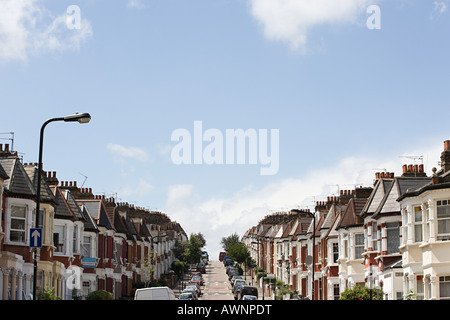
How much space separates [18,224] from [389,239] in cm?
2184

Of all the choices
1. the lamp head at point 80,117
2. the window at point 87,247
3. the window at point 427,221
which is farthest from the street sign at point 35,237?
the window at point 87,247

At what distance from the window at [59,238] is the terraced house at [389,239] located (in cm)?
1605

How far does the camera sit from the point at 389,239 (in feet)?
141

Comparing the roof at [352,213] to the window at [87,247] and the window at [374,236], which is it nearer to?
the window at [374,236]

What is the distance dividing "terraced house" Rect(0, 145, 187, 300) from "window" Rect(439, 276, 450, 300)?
20.5 meters

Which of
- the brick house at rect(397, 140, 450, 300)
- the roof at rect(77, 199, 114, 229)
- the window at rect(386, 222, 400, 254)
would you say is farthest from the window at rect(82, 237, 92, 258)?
the brick house at rect(397, 140, 450, 300)

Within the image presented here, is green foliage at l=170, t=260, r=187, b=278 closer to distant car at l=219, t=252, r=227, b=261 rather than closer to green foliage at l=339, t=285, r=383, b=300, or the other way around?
green foliage at l=339, t=285, r=383, b=300

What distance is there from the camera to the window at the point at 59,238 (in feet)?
152

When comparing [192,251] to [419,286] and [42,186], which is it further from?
[419,286]

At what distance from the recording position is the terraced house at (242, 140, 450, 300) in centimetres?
3291

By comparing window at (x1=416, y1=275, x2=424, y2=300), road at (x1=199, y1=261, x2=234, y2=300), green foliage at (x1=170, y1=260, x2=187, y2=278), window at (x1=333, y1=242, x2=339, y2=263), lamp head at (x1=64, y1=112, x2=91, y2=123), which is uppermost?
lamp head at (x1=64, y1=112, x2=91, y2=123)

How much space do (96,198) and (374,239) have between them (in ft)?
97.4

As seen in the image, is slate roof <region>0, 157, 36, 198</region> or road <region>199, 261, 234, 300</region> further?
road <region>199, 261, 234, 300</region>
